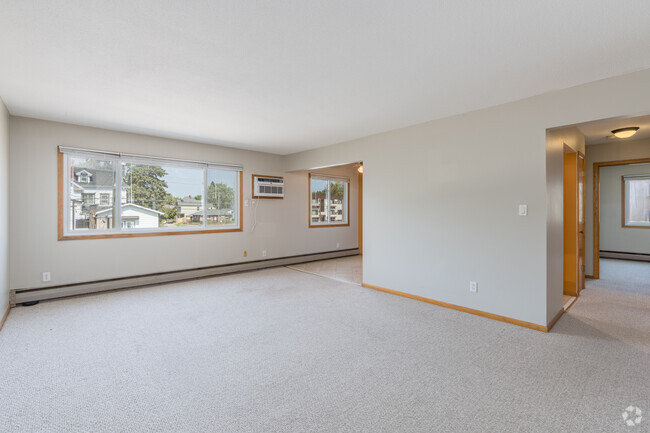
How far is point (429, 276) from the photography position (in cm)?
403

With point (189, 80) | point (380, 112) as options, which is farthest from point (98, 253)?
point (380, 112)

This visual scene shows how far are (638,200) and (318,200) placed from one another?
24.0 feet

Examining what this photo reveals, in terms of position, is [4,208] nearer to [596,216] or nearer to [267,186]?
[267,186]

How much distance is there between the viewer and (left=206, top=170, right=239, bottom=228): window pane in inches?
225

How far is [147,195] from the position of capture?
498 cm

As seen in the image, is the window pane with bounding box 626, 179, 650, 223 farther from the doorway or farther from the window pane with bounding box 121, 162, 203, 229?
the window pane with bounding box 121, 162, 203, 229

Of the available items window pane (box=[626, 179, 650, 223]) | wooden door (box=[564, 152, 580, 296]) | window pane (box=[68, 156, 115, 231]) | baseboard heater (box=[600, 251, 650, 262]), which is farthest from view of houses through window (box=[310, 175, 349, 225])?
window pane (box=[626, 179, 650, 223])

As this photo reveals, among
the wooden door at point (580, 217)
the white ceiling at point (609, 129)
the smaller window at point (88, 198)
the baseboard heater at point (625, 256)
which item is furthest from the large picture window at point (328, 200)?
the baseboard heater at point (625, 256)

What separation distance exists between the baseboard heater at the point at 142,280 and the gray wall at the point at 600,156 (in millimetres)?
5147

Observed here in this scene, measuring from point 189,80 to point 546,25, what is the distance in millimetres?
2782

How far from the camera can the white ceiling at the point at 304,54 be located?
1838 mm

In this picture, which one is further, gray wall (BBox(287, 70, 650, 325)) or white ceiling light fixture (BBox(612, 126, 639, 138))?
white ceiling light fixture (BBox(612, 126, 639, 138))

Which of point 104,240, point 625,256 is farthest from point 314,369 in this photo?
point 625,256

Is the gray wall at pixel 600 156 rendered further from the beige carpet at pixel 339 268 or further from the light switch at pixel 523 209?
the beige carpet at pixel 339 268
